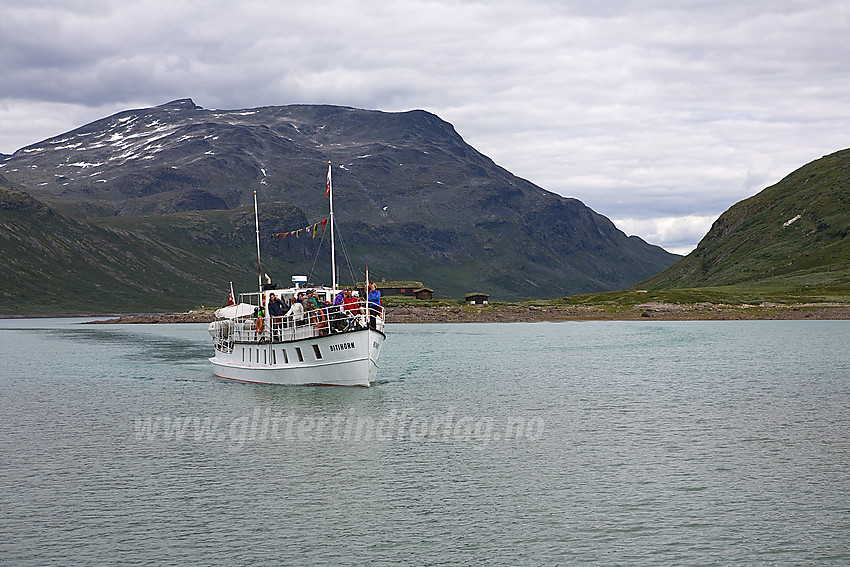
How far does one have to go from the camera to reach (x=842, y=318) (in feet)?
574

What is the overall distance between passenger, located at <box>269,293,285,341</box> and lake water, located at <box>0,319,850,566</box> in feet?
16.0

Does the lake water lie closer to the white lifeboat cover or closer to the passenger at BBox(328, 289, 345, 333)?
the passenger at BBox(328, 289, 345, 333)

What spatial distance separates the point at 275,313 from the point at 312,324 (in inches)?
216

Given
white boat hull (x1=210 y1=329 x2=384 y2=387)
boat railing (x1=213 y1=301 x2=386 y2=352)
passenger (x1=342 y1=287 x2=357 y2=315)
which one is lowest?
white boat hull (x1=210 y1=329 x2=384 y2=387)

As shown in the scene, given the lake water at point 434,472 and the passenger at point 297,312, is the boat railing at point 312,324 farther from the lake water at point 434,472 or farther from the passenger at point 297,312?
the lake water at point 434,472

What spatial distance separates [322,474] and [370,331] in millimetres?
25080

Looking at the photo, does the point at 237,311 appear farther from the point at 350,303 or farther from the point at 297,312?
the point at 350,303

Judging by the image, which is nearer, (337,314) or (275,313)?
(337,314)

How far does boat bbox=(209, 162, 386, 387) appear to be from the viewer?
60.4m

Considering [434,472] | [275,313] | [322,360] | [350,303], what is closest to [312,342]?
[322,360]

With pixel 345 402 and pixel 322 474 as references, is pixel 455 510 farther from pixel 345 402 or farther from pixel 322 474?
pixel 345 402

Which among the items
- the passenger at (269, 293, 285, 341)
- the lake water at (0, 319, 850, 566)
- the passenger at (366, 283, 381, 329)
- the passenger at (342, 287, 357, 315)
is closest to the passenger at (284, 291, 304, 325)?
the passenger at (269, 293, 285, 341)

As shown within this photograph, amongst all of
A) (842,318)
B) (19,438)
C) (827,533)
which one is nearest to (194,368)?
(19,438)

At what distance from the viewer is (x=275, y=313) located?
64500mm
